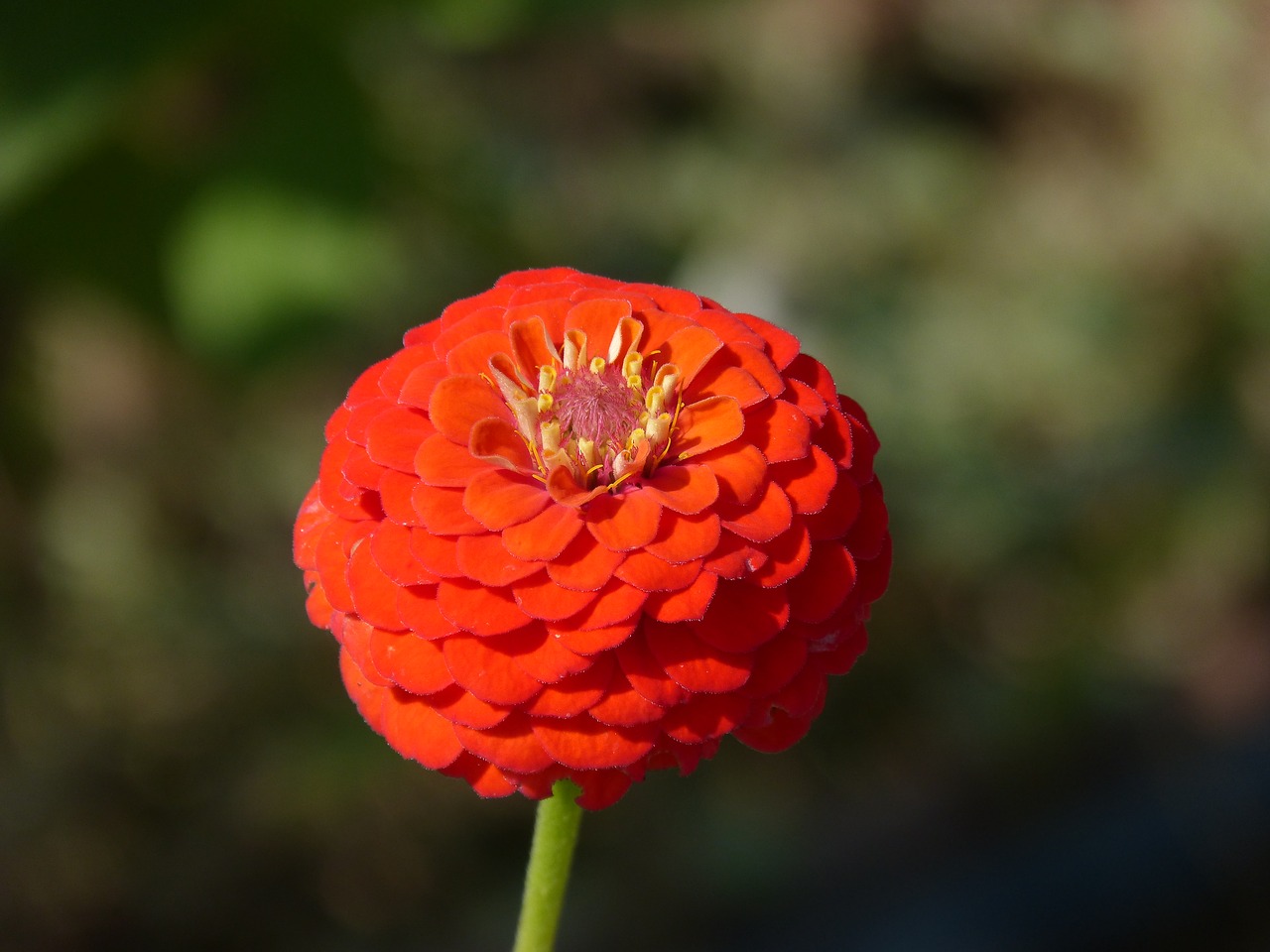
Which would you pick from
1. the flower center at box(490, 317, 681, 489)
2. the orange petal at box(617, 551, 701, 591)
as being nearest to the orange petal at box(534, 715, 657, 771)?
the orange petal at box(617, 551, 701, 591)

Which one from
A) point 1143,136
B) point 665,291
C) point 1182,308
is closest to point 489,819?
point 665,291

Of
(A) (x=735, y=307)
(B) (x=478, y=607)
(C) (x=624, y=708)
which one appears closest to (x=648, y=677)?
(C) (x=624, y=708)

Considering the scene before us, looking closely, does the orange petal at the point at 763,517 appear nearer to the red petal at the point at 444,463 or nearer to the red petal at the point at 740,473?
the red petal at the point at 740,473

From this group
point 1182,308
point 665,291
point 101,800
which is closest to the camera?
point 665,291

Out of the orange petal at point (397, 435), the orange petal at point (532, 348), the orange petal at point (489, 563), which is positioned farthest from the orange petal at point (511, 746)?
the orange petal at point (532, 348)

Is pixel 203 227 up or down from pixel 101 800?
up

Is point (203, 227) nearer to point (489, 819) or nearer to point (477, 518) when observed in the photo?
point (489, 819)

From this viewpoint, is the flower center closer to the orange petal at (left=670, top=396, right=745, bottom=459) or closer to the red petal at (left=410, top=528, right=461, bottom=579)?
the orange petal at (left=670, top=396, right=745, bottom=459)
